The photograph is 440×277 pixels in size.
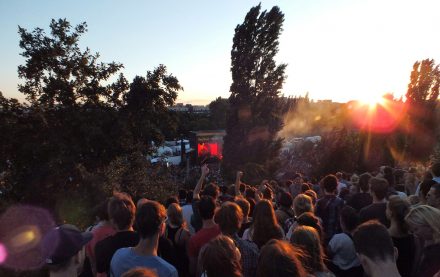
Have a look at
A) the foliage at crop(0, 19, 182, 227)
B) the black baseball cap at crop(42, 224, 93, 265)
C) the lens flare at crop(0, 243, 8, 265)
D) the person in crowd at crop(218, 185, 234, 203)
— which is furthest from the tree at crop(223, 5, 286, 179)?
the black baseball cap at crop(42, 224, 93, 265)

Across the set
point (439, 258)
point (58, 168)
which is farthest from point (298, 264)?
point (58, 168)

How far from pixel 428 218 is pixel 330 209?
256 centimetres

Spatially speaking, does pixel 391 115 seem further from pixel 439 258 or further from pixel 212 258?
pixel 212 258

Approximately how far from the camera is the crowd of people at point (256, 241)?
2.55 meters

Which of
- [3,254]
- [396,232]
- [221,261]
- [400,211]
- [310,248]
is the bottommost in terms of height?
[3,254]

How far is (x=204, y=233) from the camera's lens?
14.1 feet

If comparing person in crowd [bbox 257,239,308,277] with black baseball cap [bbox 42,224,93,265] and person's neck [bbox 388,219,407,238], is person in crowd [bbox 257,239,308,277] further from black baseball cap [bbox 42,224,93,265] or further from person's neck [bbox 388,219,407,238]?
person's neck [bbox 388,219,407,238]

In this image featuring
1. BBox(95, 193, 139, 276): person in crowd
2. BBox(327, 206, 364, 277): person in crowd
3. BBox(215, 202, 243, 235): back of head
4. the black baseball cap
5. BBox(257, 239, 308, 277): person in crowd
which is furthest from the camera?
BBox(327, 206, 364, 277): person in crowd

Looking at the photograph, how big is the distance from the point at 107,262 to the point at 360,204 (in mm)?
4252

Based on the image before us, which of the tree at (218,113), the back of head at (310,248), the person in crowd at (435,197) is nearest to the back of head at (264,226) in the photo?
the back of head at (310,248)

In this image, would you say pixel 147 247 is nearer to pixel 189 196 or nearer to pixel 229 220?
pixel 229 220

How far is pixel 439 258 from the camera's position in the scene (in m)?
3.22

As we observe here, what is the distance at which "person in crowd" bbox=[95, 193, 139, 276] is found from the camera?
376 cm

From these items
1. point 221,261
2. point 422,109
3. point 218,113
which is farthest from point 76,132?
point 218,113
